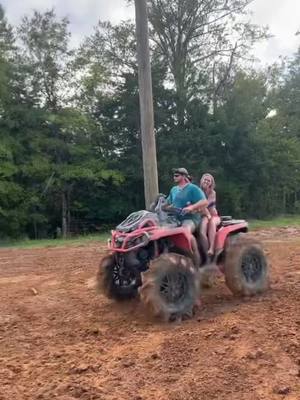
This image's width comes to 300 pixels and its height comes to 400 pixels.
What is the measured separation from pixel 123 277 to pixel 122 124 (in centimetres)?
2018

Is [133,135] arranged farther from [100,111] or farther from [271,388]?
[271,388]

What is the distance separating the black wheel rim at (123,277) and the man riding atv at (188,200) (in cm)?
100

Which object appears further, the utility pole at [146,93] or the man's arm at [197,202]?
the utility pole at [146,93]

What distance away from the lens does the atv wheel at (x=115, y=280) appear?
268 inches

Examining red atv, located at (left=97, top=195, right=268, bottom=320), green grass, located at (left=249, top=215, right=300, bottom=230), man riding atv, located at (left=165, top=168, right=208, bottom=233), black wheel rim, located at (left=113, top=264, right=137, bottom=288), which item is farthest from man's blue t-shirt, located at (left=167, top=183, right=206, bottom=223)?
green grass, located at (left=249, top=215, right=300, bottom=230)

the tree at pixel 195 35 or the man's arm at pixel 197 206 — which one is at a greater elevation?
the tree at pixel 195 35

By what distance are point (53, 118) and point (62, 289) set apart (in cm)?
1707

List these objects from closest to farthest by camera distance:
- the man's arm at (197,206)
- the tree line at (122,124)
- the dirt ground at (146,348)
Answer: the dirt ground at (146,348)
the man's arm at (197,206)
the tree line at (122,124)

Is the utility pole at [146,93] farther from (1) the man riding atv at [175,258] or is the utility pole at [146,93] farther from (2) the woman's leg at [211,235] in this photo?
(2) the woman's leg at [211,235]

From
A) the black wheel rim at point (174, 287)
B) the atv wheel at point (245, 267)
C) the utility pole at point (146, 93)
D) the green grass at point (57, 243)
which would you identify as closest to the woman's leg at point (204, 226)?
the atv wheel at point (245, 267)

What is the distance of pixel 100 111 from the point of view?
27.0m

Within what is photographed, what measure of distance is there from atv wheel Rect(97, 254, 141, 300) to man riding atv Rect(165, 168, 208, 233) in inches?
38.9

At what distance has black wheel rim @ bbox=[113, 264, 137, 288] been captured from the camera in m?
6.79

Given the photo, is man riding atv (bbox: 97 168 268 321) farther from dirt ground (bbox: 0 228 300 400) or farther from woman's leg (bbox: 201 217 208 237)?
dirt ground (bbox: 0 228 300 400)
